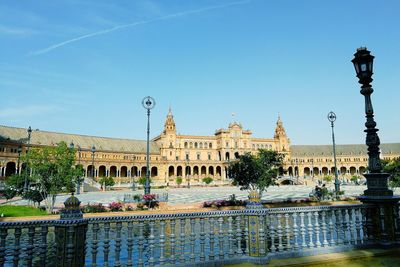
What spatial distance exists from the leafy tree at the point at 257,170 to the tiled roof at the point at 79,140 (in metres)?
59.6

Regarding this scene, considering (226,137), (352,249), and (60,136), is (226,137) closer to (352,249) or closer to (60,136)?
(60,136)

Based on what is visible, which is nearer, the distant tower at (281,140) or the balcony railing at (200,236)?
the balcony railing at (200,236)

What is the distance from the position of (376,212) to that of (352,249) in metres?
1.08

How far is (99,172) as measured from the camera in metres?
81.5

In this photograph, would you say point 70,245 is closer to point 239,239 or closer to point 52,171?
point 239,239

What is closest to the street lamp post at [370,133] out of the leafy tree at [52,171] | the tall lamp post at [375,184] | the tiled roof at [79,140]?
the tall lamp post at [375,184]

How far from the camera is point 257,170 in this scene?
22.1 meters

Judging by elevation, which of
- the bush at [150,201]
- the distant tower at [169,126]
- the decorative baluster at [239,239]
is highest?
the distant tower at [169,126]

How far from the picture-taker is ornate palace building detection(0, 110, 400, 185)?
2926 inches

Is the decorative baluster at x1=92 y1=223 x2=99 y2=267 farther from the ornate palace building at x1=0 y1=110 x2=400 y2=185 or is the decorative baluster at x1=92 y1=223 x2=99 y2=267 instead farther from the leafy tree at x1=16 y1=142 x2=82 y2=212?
the ornate palace building at x1=0 y1=110 x2=400 y2=185

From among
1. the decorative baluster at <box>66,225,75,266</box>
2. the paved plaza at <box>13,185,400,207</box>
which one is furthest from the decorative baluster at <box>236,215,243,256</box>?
the paved plaza at <box>13,185,400,207</box>

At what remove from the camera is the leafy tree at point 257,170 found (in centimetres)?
2208

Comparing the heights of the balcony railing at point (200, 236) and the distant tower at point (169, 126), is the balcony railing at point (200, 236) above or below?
below

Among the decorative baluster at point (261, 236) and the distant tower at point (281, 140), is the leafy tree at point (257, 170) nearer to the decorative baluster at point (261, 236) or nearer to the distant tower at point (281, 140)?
the decorative baluster at point (261, 236)
